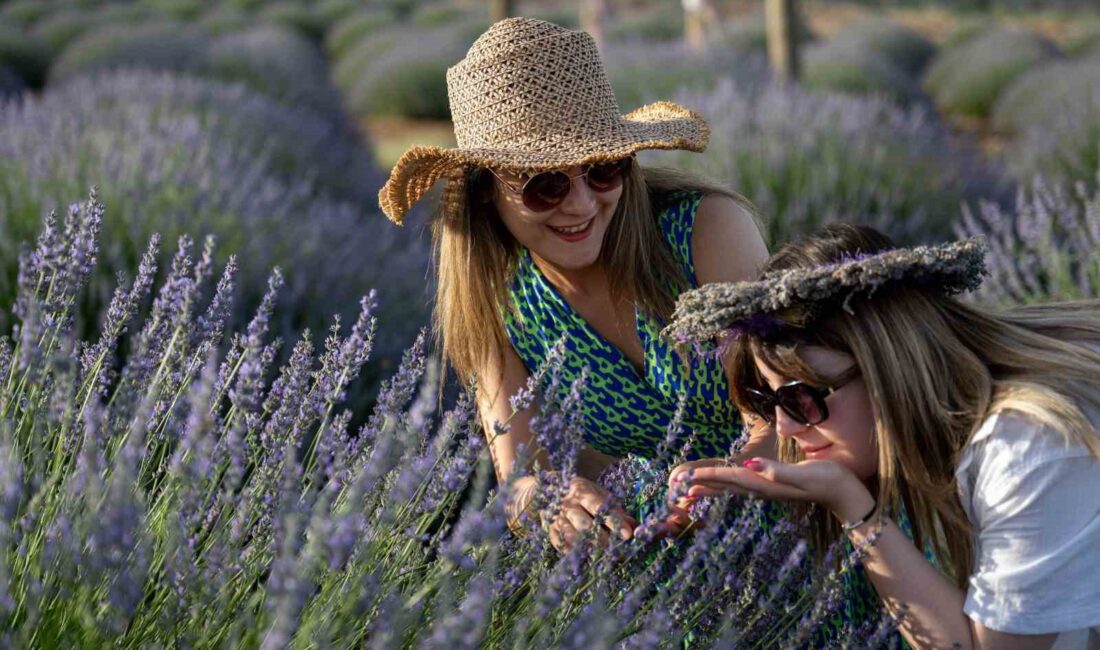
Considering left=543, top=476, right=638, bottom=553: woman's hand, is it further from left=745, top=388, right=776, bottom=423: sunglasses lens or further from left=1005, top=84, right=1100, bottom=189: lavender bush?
left=1005, top=84, right=1100, bottom=189: lavender bush

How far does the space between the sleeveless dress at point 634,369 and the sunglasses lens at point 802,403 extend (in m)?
0.49

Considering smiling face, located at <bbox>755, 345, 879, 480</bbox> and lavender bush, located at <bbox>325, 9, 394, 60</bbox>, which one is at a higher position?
smiling face, located at <bbox>755, 345, 879, 480</bbox>

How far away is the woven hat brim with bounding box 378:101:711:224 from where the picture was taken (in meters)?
2.31

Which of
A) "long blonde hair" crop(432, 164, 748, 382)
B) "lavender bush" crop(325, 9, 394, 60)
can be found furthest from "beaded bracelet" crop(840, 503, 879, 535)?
"lavender bush" crop(325, 9, 394, 60)

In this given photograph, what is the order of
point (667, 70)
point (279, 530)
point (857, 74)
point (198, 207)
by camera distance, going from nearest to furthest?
1. point (279, 530)
2. point (198, 207)
3. point (667, 70)
4. point (857, 74)

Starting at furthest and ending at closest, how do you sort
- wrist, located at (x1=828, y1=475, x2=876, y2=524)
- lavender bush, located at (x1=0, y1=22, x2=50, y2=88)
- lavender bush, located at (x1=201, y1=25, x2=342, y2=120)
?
1. lavender bush, located at (x1=0, y1=22, x2=50, y2=88)
2. lavender bush, located at (x1=201, y1=25, x2=342, y2=120)
3. wrist, located at (x1=828, y1=475, x2=876, y2=524)

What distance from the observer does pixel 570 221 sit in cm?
241

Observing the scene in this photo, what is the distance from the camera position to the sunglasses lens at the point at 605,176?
2.41 meters

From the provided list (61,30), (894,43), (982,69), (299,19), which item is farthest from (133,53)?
(299,19)

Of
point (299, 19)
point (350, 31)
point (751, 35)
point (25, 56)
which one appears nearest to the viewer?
point (25, 56)

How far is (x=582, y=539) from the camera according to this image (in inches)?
67.9

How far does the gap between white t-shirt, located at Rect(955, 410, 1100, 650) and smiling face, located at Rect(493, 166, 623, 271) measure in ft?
2.93

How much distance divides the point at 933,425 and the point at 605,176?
0.79m

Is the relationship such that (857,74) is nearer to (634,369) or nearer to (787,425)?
(634,369)
